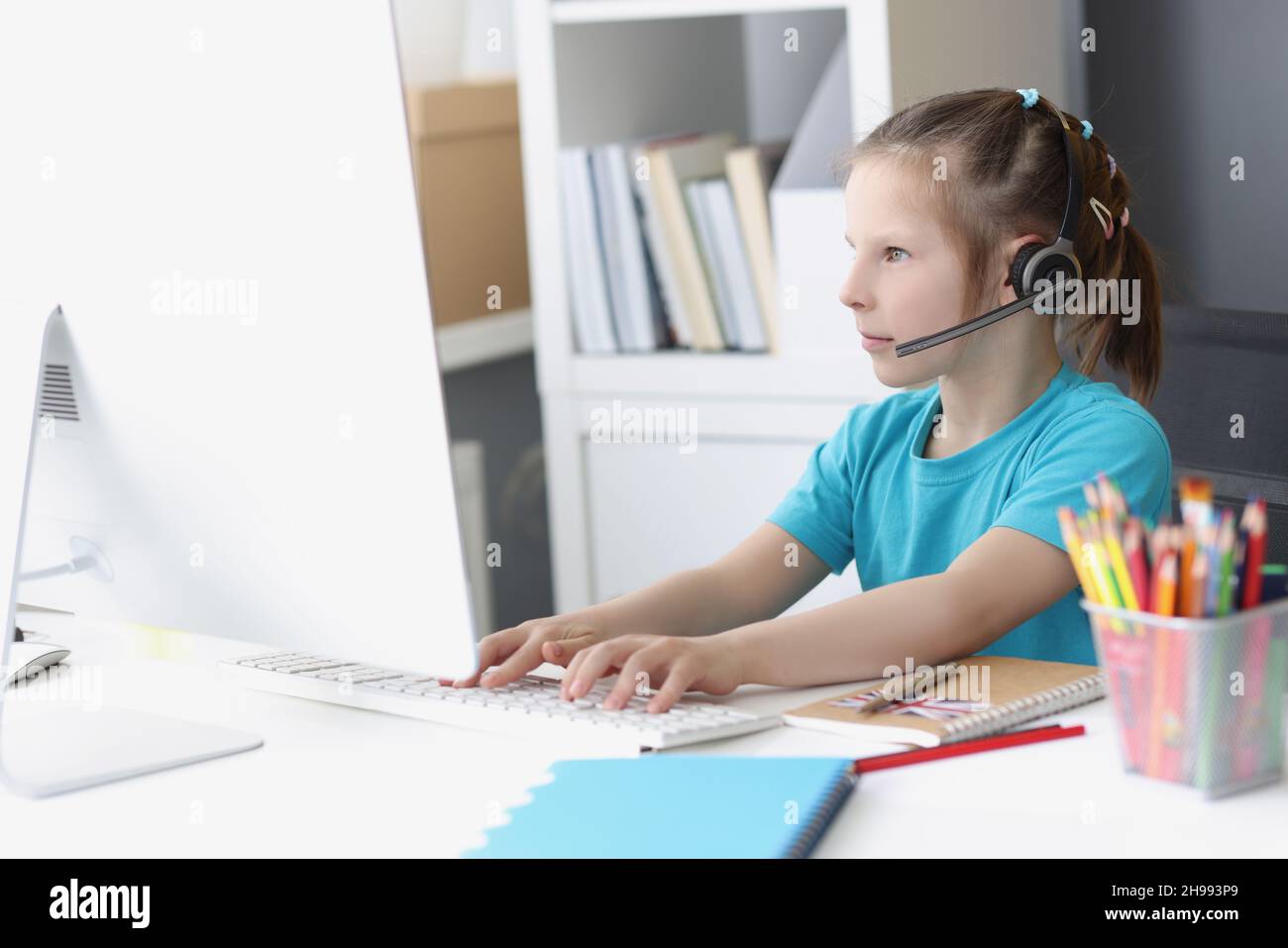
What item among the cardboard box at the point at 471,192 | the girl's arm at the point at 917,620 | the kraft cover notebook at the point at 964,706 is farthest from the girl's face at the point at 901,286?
the cardboard box at the point at 471,192

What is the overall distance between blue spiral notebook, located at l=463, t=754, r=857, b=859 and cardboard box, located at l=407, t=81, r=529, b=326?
1807 millimetres

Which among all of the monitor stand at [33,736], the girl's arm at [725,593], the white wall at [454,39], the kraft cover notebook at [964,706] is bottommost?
the girl's arm at [725,593]

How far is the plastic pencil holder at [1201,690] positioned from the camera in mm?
714

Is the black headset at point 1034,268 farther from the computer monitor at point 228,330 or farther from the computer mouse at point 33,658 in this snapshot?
the computer mouse at point 33,658

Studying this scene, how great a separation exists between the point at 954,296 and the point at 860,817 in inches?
22.1

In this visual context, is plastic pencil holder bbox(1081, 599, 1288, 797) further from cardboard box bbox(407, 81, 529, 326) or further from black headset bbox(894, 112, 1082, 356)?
cardboard box bbox(407, 81, 529, 326)

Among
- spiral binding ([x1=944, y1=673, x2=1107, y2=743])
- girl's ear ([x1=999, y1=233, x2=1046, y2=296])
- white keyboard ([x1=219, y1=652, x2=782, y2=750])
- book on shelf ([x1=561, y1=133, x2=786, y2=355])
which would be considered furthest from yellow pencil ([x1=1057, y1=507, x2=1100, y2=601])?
book on shelf ([x1=561, y1=133, x2=786, y2=355])

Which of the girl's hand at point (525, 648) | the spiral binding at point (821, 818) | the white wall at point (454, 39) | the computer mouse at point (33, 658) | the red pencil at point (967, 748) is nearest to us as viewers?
the spiral binding at point (821, 818)

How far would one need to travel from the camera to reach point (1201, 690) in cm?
72

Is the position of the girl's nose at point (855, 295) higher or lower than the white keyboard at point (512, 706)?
higher

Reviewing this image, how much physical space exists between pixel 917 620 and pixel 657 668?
7.5 inches

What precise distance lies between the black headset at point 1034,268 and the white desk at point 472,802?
33cm

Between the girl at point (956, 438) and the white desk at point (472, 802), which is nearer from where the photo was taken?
the white desk at point (472, 802)

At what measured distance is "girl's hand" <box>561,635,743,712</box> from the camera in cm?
91
